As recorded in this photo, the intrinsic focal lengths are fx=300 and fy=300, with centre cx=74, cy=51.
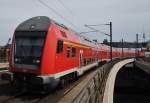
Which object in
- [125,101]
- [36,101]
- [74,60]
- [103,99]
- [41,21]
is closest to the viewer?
[36,101]

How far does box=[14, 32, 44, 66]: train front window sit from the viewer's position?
14360mm

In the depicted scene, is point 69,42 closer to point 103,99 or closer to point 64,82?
point 64,82

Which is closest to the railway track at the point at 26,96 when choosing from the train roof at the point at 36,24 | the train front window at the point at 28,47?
the train front window at the point at 28,47

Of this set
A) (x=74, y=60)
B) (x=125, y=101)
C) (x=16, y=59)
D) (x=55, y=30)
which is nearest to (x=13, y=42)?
(x=16, y=59)

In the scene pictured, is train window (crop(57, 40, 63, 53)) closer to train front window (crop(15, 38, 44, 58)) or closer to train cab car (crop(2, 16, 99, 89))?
train cab car (crop(2, 16, 99, 89))

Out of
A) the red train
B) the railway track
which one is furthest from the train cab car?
the railway track

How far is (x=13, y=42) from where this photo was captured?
49.6 ft

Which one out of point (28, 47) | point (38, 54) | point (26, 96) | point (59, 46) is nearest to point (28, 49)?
point (28, 47)

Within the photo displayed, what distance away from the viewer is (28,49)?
14703mm

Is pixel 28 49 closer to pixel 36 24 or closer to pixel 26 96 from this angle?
pixel 36 24

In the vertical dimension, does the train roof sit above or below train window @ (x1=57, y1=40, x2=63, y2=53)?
above

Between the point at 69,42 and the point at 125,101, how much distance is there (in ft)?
64.2

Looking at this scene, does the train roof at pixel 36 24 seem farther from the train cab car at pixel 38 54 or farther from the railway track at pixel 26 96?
the railway track at pixel 26 96

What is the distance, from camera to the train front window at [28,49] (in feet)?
47.1
